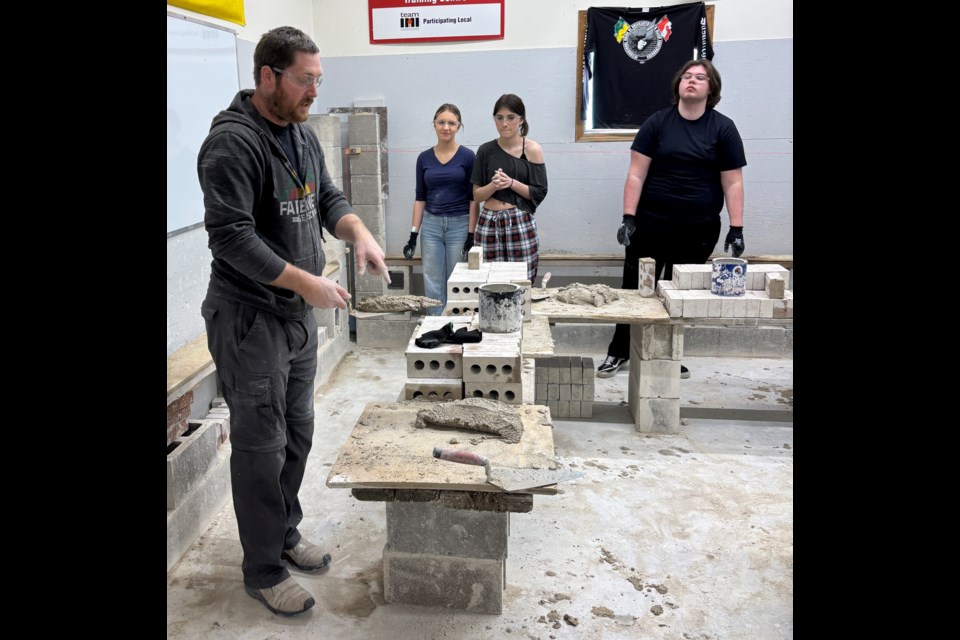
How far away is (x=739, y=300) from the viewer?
14.8 feet

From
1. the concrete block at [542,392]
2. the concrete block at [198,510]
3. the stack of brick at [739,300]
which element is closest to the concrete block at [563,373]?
the concrete block at [542,392]

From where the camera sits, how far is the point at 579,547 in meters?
3.51

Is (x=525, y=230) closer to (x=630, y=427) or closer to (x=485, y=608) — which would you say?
(x=630, y=427)

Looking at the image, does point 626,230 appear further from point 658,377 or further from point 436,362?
point 436,362

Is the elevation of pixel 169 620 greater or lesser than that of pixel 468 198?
lesser

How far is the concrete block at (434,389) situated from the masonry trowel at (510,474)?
565 millimetres

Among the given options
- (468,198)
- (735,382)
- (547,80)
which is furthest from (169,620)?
(547,80)

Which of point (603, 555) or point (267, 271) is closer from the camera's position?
point (267, 271)

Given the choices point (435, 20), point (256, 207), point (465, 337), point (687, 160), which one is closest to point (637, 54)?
point (687, 160)

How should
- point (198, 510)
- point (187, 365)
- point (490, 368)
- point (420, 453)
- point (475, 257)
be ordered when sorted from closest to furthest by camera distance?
point (420, 453)
point (490, 368)
point (198, 510)
point (187, 365)
point (475, 257)

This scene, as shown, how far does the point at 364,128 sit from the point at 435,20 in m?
1.05

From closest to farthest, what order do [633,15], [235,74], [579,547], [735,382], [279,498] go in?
[279,498] < [579,547] < [235,74] < [735,382] < [633,15]

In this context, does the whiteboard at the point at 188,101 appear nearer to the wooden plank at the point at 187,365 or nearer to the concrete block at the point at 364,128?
the wooden plank at the point at 187,365

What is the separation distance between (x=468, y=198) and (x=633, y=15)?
1971 mm
